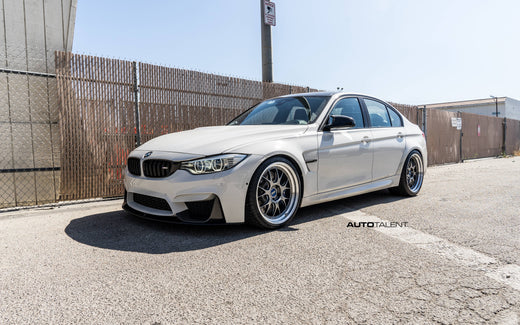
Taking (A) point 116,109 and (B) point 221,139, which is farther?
(A) point 116,109

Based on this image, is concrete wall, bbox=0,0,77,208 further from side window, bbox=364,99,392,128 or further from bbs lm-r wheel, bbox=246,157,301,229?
side window, bbox=364,99,392,128

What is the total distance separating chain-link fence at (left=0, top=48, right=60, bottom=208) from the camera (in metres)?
5.56

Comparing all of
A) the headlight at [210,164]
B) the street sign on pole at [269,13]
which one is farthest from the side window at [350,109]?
the street sign on pole at [269,13]

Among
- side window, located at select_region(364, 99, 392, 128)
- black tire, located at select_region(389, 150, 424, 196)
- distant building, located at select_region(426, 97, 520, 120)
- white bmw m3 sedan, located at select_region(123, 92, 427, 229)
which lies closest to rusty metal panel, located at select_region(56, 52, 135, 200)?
white bmw m3 sedan, located at select_region(123, 92, 427, 229)

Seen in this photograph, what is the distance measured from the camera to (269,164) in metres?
3.65

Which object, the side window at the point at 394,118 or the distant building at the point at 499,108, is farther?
the distant building at the point at 499,108

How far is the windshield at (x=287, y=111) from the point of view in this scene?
445 centimetres

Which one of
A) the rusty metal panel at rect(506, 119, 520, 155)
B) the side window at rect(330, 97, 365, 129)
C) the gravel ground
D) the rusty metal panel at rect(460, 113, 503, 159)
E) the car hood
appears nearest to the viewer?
the gravel ground

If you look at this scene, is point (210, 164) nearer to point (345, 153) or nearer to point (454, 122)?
point (345, 153)

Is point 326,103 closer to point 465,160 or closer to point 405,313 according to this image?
point 405,313

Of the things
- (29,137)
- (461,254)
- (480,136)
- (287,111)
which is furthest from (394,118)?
(480,136)

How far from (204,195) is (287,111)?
185cm

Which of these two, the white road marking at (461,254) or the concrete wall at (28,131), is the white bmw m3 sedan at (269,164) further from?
the concrete wall at (28,131)

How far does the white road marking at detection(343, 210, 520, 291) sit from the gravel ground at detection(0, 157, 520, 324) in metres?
0.06
